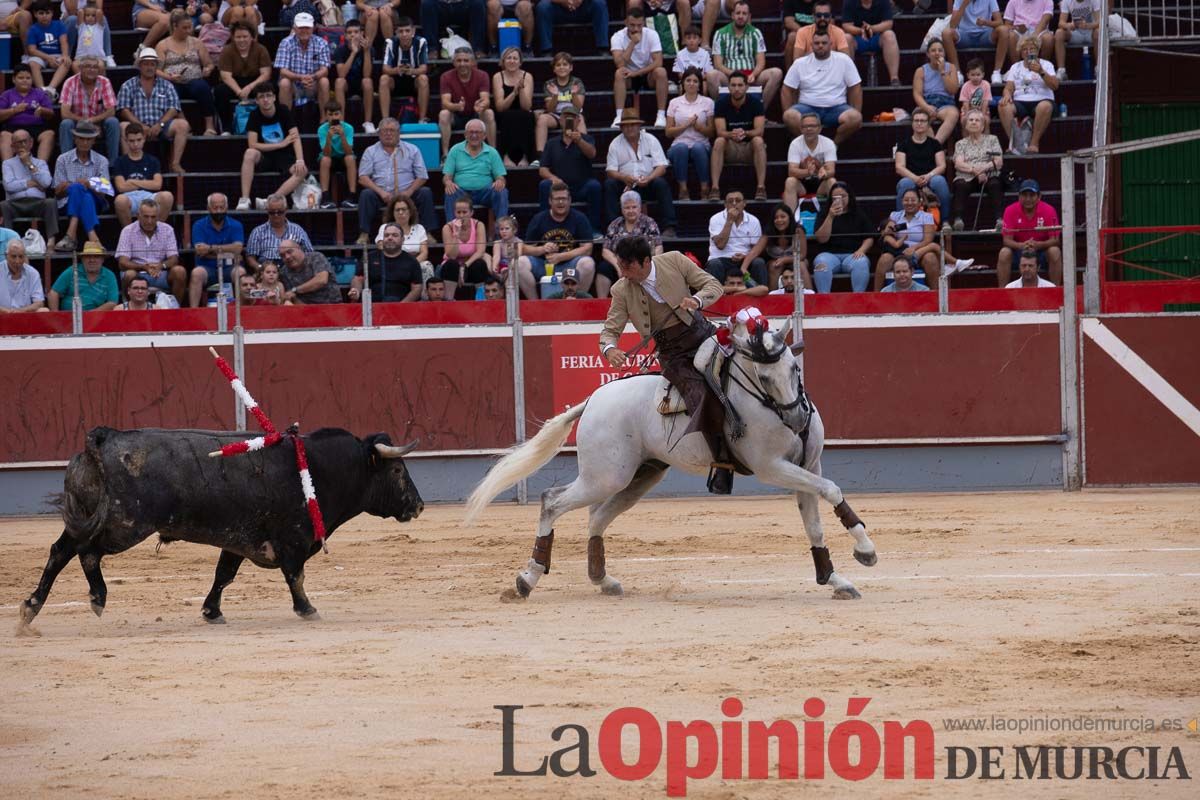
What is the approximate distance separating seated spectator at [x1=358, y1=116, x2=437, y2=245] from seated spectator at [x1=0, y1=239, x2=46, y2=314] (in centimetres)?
363

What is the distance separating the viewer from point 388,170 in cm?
1956

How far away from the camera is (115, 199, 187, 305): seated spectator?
17.6 m

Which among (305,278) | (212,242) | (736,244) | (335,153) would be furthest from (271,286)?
(736,244)

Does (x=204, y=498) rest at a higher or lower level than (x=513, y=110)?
lower

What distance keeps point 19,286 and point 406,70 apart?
5729mm

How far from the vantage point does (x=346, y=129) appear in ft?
65.2

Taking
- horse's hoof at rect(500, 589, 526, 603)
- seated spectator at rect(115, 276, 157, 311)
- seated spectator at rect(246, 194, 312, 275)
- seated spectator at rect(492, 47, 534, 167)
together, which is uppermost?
seated spectator at rect(492, 47, 534, 167)

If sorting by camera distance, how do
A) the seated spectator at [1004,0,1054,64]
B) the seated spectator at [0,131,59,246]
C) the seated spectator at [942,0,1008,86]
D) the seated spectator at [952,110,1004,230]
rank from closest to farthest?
the seated spectator at [952,110,1004,230], the seated spectator at [0,131,59,246], the seated spectator at [942,0,1008,86], the seated spectator at [1004,0,1054,64]

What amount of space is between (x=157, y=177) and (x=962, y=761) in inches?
608

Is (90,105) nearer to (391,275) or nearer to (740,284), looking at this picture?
(391,275)

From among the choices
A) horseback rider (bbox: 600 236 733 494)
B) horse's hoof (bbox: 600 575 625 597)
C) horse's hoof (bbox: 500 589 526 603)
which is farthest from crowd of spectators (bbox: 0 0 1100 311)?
horse's hoof (bbox: 500 589 526 603)

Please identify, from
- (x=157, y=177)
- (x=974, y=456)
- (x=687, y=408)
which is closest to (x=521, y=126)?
(x=157, y=177)

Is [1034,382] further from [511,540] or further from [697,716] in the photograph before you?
[697,716]

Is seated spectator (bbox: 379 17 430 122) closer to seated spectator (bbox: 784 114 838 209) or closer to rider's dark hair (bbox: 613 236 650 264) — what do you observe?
seated spectator (bbox: 784 114 838 209)
